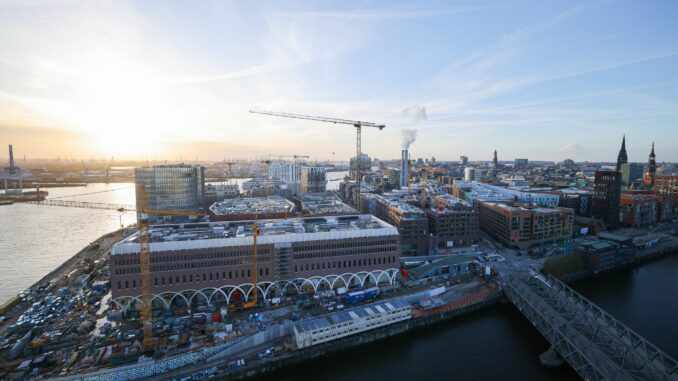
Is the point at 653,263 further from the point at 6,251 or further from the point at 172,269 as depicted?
the point at 6,251

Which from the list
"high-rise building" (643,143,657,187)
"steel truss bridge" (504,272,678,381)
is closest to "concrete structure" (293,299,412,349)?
"steel truss bridge" (504,272,678,381)

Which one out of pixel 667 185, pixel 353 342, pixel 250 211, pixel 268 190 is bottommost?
pixel 353 342

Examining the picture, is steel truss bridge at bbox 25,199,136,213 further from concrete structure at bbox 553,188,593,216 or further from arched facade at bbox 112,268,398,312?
concrete structure at bbox 553,188,593,216

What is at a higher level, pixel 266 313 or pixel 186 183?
pixel 186 183

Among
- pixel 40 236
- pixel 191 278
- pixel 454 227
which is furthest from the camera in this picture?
pixel 40 236

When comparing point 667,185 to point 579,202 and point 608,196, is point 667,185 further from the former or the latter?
point 608,196

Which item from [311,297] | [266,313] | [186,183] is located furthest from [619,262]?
[186,183]

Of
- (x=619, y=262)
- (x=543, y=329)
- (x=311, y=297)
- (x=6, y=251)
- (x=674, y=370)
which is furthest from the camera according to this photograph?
(x=6, y=251)

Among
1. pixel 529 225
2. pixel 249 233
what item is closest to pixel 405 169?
pixel 529 225
